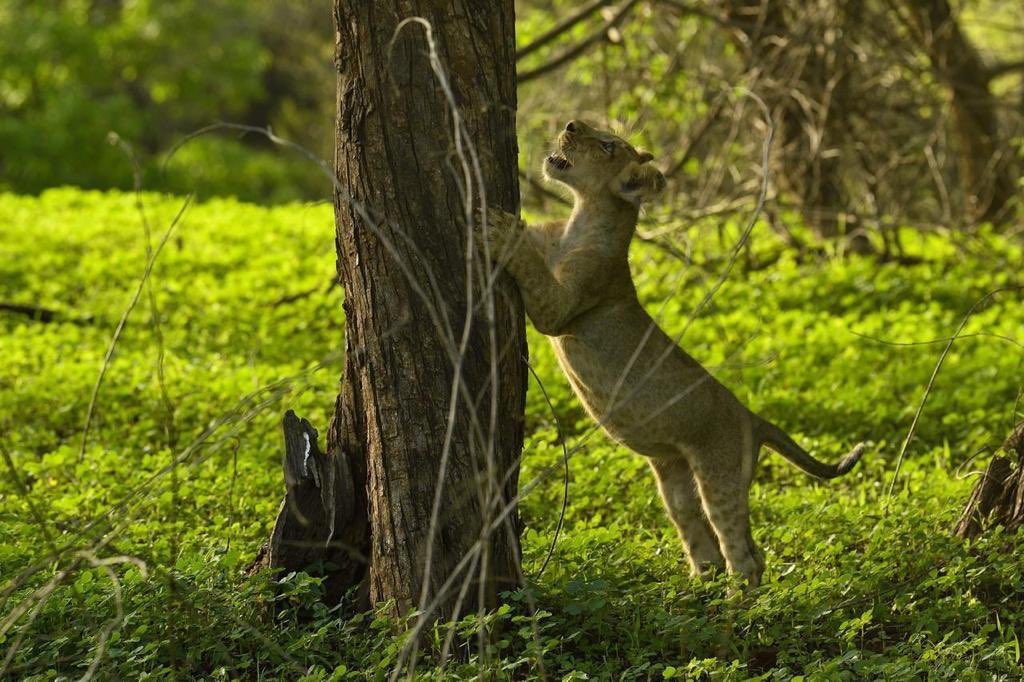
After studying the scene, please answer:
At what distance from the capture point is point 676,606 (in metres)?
5.12

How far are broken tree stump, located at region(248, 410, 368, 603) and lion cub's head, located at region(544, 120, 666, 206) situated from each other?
5.61 feet

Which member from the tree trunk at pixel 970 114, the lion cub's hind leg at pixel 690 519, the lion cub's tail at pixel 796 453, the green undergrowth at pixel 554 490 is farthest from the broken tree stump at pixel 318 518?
the tree trunk at pixel 970 114

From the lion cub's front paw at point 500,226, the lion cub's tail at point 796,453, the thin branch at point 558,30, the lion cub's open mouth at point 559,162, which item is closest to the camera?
the lion cub's front paw at point 500,226

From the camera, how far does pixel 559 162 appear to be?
5863 millimetres

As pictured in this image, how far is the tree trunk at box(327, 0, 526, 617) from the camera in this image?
4648mm

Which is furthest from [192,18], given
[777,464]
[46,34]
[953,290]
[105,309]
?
[777,464]

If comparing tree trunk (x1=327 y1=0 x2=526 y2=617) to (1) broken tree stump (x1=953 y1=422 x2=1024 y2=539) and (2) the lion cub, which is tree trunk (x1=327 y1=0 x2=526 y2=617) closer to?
(2) the lion cub

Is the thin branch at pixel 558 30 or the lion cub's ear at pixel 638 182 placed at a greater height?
the thin branch at pixel 558 30

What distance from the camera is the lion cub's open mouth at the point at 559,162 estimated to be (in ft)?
19.2

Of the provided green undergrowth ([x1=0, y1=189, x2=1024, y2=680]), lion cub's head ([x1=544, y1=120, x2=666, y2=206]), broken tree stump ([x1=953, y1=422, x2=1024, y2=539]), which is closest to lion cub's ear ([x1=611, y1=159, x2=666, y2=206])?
lion cub's head ([x1=544, y1=120, x2=666, y2=206])

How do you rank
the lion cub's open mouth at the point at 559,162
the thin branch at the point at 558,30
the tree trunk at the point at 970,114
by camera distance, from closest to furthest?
the lion cub's open mouth at the point at 559,162 → the thin branch at the point at 558,30 → the tree trunk at the point at 970,114

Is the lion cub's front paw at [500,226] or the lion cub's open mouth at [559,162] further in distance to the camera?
the lion cub's open mouth at [559,162]

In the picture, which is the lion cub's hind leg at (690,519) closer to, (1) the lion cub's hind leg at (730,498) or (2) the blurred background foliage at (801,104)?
(1) the lion cub's hind leg at (730,498)

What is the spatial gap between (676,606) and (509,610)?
92 centimetres
